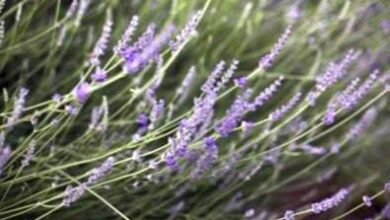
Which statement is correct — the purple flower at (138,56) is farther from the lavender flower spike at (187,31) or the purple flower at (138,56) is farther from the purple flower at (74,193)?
the purple flower at (74,193)

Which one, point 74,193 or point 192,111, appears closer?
point 74,193

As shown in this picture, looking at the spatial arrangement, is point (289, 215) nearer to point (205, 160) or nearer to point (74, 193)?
point (205, 160)

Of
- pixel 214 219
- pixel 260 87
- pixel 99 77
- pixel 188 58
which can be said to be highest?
pixel 188 58

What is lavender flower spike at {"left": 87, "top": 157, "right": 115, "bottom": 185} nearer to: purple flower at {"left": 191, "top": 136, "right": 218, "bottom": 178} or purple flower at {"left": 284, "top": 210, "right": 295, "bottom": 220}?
purple flower at {"left": 191, "top": 136, "right": 218, "bottom": 178}

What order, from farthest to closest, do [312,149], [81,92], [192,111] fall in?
[312,149] < [192,111] < [81,92]

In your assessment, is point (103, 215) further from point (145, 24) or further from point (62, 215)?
point (145, 24)

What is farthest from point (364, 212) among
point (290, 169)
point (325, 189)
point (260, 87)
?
point (260, 87)

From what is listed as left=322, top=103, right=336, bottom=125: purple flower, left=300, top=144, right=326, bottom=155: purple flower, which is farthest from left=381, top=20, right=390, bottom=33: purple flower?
left=322, top=103, right=336, bottom=125: purple flower

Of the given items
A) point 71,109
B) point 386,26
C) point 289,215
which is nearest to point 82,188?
point 71,109
